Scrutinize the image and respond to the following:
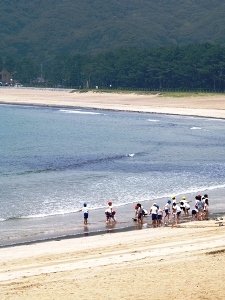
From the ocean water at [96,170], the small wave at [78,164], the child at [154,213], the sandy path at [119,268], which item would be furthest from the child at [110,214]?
the small wave at [78,164]

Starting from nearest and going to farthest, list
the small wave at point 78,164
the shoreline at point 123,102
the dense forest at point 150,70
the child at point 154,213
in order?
the child at point 154,213 → the small wave at point 78,164 → the shoreline at point 123,102 → the dense forest at point 150,70

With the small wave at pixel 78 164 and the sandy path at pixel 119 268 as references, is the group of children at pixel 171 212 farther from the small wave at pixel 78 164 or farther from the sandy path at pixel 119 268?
the small wave at pixel 78 164

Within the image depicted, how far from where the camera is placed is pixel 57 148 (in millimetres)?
63812

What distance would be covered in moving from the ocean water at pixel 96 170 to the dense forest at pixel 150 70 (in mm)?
47162

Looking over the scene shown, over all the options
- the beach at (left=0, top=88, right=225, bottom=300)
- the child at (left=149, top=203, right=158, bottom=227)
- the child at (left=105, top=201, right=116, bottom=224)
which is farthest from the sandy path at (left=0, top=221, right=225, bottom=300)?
the child at (left=105, top=201, right=116, bottom=224)

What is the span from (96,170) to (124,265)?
2689 centimetres

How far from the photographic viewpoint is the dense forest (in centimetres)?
13725

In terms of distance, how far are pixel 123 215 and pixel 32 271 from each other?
12.8 meters

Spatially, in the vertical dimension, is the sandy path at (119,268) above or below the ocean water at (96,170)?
above

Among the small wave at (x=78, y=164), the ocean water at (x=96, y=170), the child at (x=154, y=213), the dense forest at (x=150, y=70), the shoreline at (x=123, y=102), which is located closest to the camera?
the child at (x=154, y=213)

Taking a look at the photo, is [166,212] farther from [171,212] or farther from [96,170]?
[96,170]

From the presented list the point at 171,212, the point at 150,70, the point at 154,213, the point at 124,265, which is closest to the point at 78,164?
the point at 171,212

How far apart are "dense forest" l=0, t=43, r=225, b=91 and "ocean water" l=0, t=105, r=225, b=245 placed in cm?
4716

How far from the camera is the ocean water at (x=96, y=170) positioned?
33.0 meters
